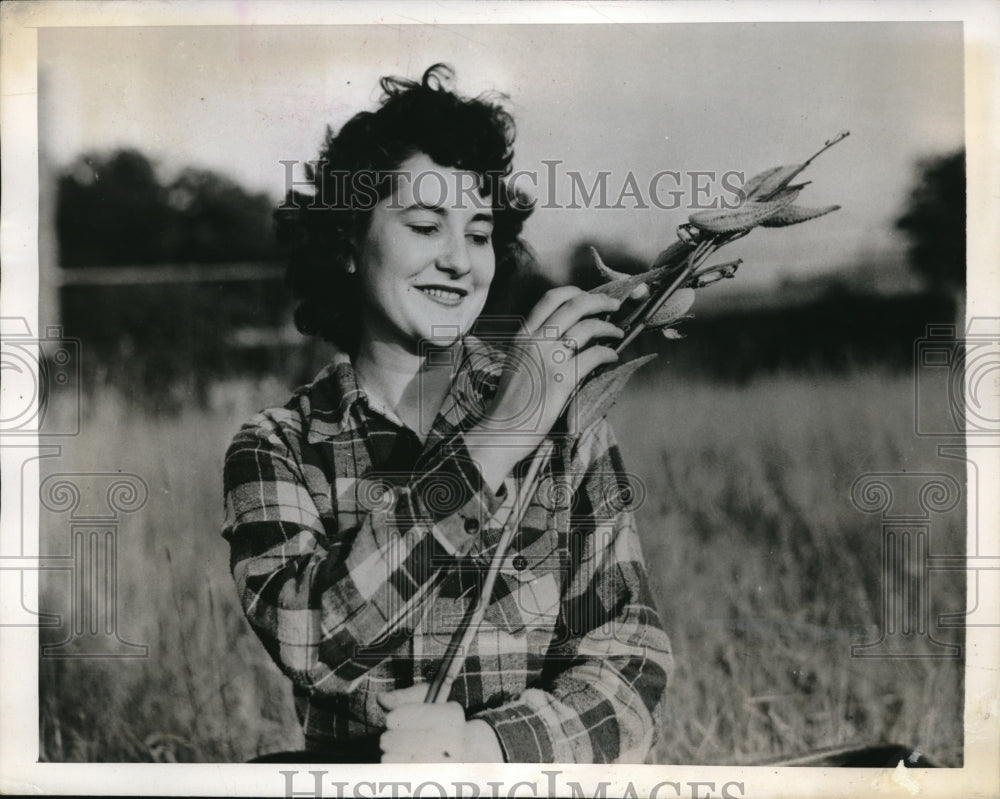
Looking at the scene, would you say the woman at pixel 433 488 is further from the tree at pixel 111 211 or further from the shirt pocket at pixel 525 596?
the tree at pixel 111 211

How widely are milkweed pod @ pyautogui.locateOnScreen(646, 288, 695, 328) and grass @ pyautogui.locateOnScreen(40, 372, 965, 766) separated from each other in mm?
153

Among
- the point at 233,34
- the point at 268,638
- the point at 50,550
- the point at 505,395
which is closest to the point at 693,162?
the point at 505,395

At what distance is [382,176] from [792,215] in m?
1.03

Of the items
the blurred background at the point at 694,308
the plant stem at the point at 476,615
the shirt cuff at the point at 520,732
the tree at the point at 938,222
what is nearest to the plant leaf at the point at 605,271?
the blurred background at the point at 694,308

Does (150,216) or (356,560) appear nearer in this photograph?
(356,560)

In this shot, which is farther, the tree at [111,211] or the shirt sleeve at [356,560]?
the tree at [111,211]

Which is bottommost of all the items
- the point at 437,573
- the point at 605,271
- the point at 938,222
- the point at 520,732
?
the point at 520,732

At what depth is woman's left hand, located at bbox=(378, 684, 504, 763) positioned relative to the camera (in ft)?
7.98

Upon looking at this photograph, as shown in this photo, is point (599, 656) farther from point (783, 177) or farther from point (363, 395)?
point (783, 177)

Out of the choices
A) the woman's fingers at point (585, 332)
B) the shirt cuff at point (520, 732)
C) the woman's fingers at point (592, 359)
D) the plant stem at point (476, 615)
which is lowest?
the shirt cuff at point (520, 732)

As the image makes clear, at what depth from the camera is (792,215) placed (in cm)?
245

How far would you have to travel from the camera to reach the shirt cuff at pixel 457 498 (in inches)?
95.0

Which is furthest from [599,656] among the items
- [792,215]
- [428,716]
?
[792,215]

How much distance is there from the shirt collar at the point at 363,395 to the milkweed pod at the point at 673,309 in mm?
400
